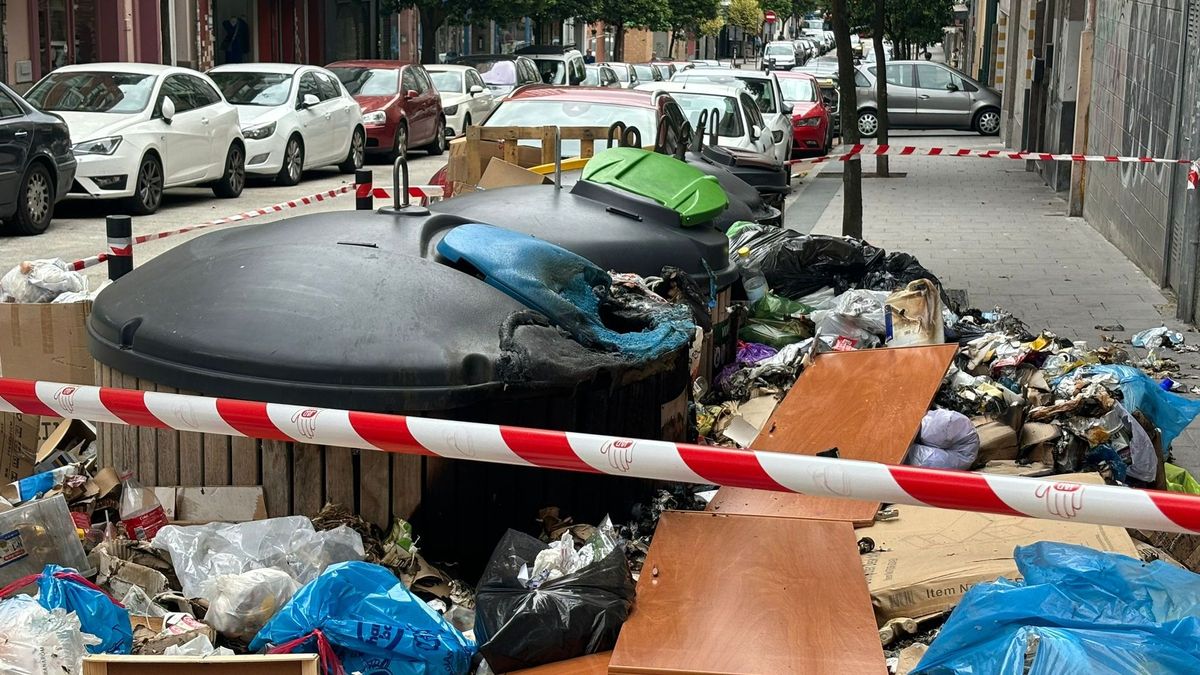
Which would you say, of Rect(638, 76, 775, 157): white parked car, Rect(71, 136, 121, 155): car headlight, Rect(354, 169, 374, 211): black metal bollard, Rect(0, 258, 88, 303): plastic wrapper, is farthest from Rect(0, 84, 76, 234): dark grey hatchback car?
Rect(0, 258, 88, 303): plastic wrapper

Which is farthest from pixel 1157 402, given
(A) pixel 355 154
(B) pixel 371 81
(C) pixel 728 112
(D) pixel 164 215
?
(B) pixel 371 81

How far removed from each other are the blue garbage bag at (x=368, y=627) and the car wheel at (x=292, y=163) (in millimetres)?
15230

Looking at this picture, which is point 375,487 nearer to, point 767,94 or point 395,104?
point 767,94

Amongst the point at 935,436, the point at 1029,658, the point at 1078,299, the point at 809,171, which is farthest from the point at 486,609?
→ the point at 809,171

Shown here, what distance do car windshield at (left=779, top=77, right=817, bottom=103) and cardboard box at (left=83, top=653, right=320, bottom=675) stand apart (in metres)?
22.3

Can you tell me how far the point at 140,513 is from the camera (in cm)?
471

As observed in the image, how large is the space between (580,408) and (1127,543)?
→ 69.1 inches

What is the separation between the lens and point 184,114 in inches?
639

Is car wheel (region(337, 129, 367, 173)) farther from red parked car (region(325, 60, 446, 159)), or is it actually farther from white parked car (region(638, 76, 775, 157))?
white parked car (region(638, 76, 775, 157))

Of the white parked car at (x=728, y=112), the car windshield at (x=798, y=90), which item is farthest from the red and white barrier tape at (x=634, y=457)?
the car windshield at (x=798, y=90)

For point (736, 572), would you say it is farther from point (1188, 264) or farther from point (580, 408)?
point (1188, 264)

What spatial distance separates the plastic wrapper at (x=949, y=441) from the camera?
5.91 metres

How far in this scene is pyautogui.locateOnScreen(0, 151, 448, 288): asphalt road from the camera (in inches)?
488

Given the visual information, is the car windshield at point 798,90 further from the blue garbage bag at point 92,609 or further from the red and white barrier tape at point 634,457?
the blue garbage bag at point 92,609
